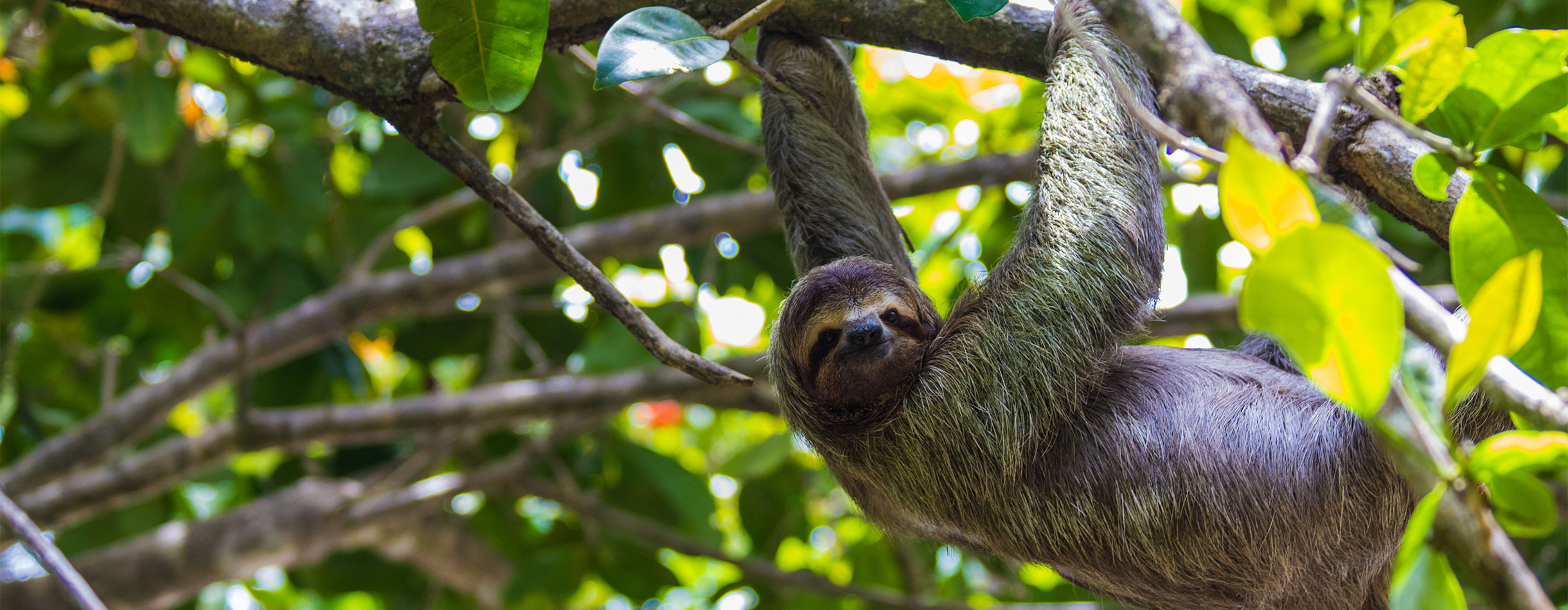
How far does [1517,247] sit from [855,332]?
7.05 ft

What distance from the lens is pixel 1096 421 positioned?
3717 millimetres

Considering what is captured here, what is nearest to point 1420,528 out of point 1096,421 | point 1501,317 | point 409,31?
point 1501,317

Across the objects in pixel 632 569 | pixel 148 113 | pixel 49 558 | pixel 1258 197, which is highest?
pixel 1258 197

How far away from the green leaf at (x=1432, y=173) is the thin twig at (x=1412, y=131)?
0.05 meters

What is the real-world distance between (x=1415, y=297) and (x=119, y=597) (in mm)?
7351

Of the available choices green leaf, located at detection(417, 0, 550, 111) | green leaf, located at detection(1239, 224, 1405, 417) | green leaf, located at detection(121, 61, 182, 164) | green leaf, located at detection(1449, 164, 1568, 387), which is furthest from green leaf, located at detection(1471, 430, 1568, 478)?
green leaf, located at detection(121, 61, 182, 164)

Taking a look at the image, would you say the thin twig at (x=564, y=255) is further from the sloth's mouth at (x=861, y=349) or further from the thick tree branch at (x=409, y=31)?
the sloth's mouth at (x=861, y=349)

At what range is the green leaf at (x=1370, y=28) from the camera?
2.06 meters

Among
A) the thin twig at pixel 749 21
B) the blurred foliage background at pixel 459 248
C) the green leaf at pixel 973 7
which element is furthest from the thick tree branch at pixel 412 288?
the green leaf at pixel 973 7

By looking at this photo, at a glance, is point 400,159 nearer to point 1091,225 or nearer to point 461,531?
point 461,531

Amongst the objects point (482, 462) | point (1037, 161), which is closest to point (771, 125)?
point (1037, 161)

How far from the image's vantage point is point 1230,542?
348 centimetres

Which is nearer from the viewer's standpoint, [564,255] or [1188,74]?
[1188,74]

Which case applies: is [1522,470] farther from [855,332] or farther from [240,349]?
[240,349]
